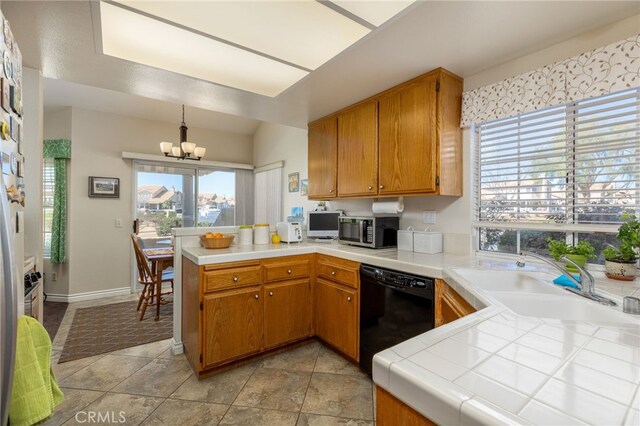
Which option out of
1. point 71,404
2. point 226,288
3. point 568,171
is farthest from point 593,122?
point 71,404

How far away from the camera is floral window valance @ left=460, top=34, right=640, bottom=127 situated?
146 cm

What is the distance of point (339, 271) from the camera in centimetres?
238

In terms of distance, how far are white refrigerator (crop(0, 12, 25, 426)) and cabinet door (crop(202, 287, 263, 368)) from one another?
1036mm

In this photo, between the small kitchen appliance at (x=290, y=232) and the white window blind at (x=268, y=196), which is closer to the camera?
the small kitchen appliance at (x=290, y=232)

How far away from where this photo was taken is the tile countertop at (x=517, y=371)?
49cm

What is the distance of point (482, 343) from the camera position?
0.73 meters

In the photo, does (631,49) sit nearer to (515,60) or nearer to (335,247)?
(515,60)

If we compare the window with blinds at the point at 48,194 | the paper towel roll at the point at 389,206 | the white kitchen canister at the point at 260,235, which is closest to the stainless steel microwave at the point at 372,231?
the paper towel roll at the point at 389,206

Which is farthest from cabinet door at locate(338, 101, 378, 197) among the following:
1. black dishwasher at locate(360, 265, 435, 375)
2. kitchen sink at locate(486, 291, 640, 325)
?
kitchen sink at locate(486, 291, 640, 325)

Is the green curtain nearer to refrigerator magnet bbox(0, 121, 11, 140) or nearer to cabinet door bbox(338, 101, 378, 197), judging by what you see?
refrigerator magnet bbox(0, 121, 11, 140)

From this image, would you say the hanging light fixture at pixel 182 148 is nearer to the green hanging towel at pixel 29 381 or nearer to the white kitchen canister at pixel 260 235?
the white kitchen canister at pixel 260 235

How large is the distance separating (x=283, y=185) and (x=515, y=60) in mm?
3350

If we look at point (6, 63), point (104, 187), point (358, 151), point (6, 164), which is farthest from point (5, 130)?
point (104, 187)

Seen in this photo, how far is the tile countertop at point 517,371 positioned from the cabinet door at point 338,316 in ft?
4.59
